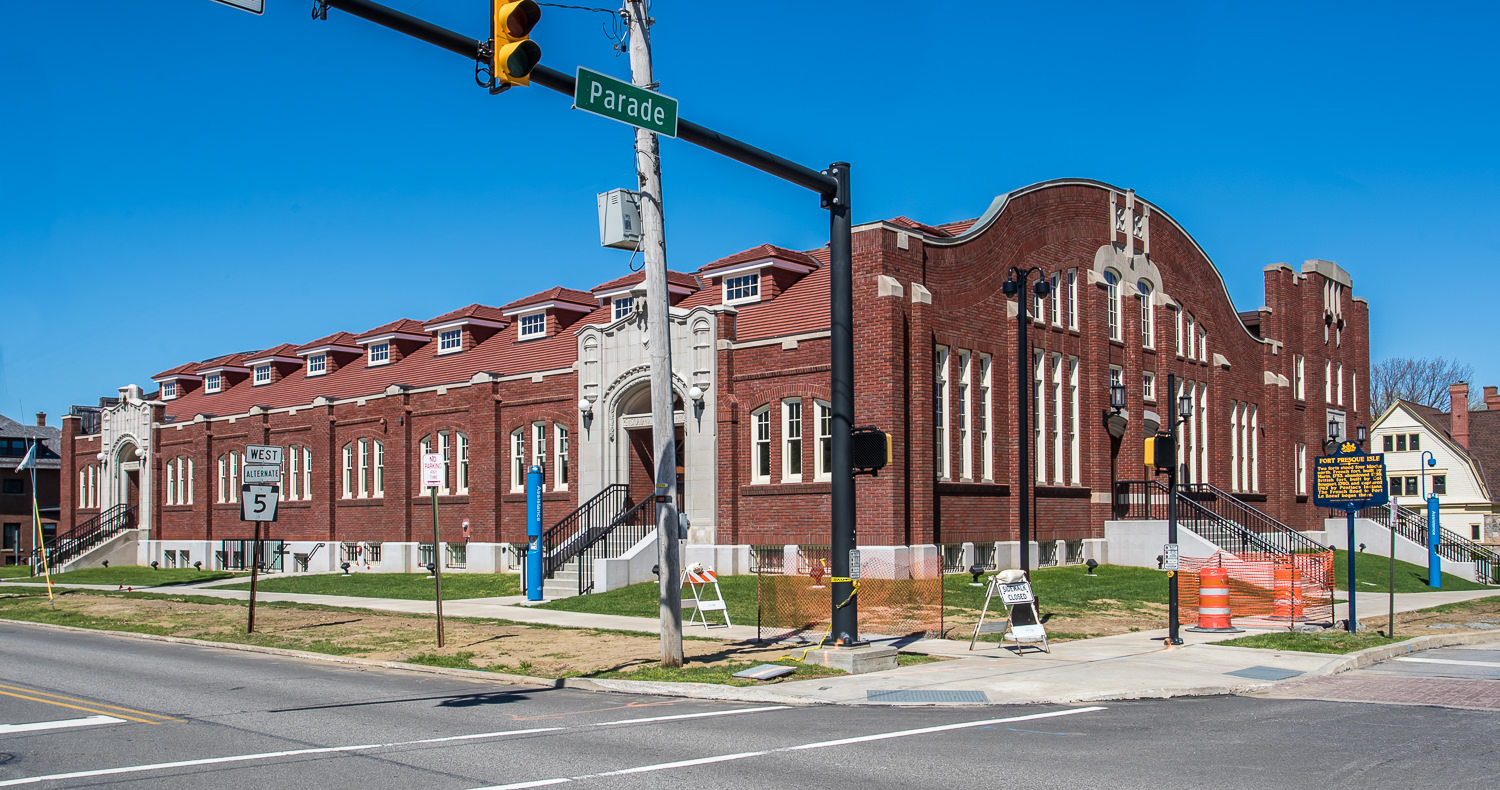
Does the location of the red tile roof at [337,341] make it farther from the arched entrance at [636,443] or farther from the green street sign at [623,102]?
the green street sign at [623,102]

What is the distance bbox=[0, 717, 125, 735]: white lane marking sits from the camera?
10656mm

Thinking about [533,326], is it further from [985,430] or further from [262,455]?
[262,455]

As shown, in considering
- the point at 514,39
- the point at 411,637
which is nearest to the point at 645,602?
the point at 411,637

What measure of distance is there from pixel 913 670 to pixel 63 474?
53186 mm

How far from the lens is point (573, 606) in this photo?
23.7 metres

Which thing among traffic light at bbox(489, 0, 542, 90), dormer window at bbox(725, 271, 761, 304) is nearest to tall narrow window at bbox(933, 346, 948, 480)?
dormer window at bbox(725, 271, 761, 304)

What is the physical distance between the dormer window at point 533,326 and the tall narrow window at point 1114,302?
706 inches

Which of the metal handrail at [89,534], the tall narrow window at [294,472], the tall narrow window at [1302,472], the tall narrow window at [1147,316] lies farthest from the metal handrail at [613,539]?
the metal handrail at [89,534]

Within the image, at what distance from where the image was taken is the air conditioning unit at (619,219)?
1410 centimetres

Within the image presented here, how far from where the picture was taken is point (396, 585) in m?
30.5

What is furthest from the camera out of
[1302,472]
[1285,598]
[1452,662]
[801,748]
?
[1302,472]

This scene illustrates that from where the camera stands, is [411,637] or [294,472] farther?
[294,472]

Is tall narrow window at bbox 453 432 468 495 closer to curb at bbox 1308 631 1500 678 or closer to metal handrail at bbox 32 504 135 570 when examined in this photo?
metal handrail at bbox 32 504 135 570

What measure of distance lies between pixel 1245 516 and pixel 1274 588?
17027 millimetres
